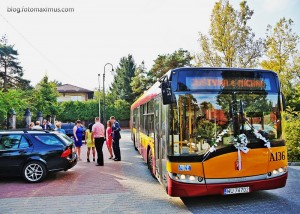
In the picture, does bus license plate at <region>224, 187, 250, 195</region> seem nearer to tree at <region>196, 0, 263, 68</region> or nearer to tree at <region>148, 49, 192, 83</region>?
tree at <region>196, 0, 263, 68</region>

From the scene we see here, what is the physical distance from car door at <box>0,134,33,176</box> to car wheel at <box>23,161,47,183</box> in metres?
0.20

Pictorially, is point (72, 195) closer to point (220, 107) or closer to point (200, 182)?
point (200, 182)

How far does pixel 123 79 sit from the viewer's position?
75.2 meters

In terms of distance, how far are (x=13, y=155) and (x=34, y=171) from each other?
2.55 feet

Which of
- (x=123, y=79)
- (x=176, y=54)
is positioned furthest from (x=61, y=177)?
(x=123, y=79)

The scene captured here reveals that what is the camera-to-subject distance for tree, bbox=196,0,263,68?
913 inches

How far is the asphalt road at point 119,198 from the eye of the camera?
5.91m

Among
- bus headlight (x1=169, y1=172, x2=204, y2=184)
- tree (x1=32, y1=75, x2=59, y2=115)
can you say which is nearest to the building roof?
tree (x1=32, y1=75, x2=59, y2=115)

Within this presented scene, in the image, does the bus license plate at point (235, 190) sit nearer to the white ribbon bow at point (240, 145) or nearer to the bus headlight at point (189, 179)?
the white ribbon bow at point (240, 145)

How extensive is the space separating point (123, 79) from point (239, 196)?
2743 inches

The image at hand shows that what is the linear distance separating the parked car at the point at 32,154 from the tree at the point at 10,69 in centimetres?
4165

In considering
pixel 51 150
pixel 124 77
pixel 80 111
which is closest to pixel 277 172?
pixel 51 150

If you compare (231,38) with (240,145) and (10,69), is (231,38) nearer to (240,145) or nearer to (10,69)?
(240,145)

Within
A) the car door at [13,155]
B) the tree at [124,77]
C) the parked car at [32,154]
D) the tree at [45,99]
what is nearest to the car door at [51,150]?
the parked car at [32,154]
